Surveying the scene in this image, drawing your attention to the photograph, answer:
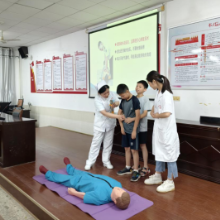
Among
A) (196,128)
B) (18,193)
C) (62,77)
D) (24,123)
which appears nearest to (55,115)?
(62,77)

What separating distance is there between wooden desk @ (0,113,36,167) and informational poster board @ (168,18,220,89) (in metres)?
2.57

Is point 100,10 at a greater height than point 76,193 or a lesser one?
greater

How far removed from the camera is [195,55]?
3.41 m

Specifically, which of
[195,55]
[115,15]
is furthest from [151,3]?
[195,55]

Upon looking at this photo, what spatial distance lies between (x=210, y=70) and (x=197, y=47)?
0.42 m

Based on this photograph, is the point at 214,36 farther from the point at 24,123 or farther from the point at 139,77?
the point at 24,123

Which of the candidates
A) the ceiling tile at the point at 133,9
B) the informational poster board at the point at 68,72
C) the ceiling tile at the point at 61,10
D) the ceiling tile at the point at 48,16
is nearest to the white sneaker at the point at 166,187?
the ceiling tile at the point at 133,9

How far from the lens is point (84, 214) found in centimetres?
207

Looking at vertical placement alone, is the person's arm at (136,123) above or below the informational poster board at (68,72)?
below

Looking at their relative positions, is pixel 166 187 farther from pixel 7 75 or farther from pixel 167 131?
pixel 7 75

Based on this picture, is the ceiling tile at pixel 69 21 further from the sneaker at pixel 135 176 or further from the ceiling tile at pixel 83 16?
the sneaker at pixel 135 176

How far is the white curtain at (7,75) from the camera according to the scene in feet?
26.0

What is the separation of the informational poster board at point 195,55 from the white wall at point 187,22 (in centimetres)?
9

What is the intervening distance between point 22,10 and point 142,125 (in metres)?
3.36
